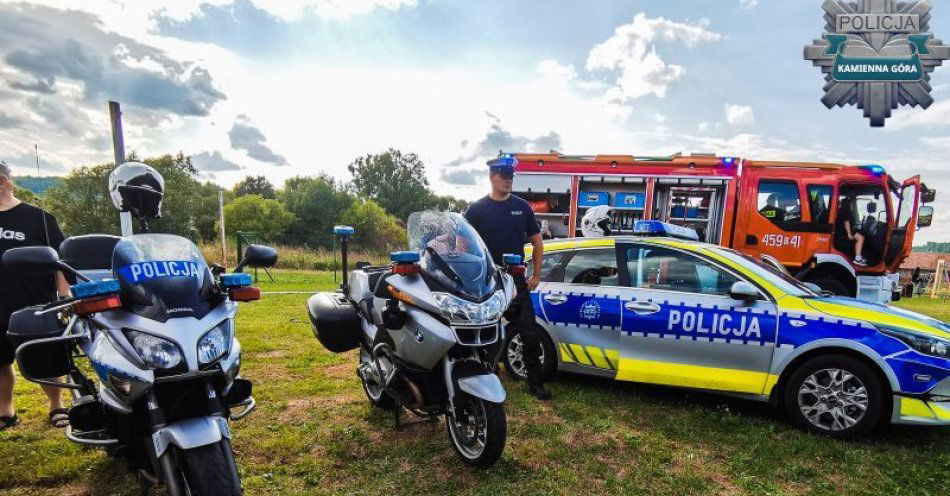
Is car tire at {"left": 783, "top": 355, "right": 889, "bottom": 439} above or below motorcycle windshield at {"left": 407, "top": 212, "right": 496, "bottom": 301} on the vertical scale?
below

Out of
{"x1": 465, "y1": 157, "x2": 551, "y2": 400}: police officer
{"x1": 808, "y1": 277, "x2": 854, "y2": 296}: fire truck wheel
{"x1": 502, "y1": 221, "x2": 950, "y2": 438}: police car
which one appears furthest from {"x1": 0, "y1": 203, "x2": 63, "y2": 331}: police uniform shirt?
{"x1": 808, "y1": 277, "x2": 854, "y2": 296}: fire truck wheel

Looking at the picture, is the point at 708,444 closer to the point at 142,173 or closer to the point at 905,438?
the point at 905,438

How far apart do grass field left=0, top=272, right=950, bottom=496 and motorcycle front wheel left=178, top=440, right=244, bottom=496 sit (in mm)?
930

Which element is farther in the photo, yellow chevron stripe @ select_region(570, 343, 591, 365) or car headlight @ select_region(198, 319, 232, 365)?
yellow chevron stripe @ select_region(570, 343, 591, 365)

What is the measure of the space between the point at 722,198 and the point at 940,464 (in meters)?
6.27

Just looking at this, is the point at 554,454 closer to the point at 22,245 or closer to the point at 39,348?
the point at 39,348

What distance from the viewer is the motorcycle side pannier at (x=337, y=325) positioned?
390cm

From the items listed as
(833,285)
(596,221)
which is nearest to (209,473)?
(596,221)

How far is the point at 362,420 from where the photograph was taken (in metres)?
3.90

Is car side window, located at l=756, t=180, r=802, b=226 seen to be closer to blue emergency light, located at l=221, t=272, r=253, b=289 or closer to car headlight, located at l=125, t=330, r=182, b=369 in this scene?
blue emergency light, located at l=221, t=272, r=253, b=289

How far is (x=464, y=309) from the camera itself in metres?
2.92

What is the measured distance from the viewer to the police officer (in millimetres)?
4258

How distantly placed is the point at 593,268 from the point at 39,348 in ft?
13.2

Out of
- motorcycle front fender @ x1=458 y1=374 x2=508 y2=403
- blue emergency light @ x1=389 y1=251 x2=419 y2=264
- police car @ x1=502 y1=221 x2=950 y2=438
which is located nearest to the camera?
motorcycle front fender @ x1=458 y1=374 x2=508 y2=403
